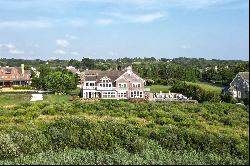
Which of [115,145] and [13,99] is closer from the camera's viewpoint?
[115,145]

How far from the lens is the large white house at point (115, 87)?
57.5 meters

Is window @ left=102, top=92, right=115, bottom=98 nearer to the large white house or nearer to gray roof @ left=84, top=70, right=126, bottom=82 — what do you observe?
the large white house

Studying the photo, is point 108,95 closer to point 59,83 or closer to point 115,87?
point 115,87

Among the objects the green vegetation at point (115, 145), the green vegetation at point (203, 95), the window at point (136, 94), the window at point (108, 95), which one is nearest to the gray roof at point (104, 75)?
the window at point (108, 95)

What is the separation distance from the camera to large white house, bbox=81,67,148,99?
57.5m

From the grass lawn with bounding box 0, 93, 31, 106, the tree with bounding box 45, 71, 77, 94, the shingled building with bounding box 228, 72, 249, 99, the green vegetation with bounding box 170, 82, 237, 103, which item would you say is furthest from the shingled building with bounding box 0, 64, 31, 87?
the shingled building with bounding box 228, 72, 249, 99

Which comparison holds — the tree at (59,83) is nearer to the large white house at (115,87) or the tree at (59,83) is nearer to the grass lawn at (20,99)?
the grass lawn at (20,99)

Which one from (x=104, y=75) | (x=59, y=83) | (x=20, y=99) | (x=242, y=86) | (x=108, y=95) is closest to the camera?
(x=242, y=86)

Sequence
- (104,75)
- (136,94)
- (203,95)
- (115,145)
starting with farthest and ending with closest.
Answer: (104,75), (136,94), (203,95), (115,145)

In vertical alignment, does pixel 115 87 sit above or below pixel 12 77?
below

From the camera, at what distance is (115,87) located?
189ft

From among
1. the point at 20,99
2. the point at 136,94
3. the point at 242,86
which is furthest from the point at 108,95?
the point at 242,86

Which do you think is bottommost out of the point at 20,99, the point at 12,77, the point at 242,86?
the point at 20,99

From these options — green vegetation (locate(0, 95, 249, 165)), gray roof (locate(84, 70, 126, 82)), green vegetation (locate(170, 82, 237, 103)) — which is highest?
gray roof (locate(84, 70, 126, 82))
